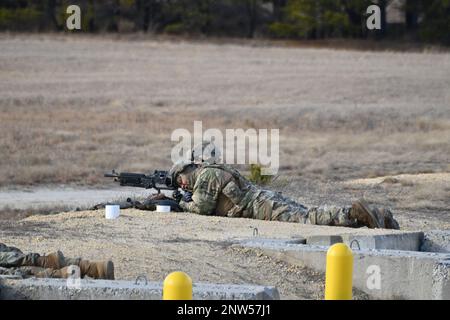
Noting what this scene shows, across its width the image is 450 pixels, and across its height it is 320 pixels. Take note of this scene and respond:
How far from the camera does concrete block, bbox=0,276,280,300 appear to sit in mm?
8328

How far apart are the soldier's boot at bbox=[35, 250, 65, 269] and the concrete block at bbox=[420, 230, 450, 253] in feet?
13.3

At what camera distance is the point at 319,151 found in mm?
25828

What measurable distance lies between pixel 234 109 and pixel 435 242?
2096cm

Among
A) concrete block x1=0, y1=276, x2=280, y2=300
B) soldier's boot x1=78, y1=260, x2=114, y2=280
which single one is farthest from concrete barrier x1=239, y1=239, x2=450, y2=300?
soldier's boot x1=78, y1=260, x2=114, y2=280

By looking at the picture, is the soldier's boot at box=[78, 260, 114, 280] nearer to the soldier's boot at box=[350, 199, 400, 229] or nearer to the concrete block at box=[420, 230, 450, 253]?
the soldier's boot at box=[350, 199, 400, 229]

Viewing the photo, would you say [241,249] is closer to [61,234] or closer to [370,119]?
[61,234]

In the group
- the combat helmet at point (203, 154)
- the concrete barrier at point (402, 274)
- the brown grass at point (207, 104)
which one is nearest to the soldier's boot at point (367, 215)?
the combat helmet at point (203, 154)

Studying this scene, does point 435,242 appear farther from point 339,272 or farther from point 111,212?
point 339,272

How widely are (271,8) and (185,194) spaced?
41.9 meters

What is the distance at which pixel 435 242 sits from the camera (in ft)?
39.8

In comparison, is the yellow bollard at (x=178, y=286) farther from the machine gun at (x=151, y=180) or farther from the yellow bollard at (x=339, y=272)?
the machine gun at (x=151, y=180)

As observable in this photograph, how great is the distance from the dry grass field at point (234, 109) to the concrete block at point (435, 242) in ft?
8.96
